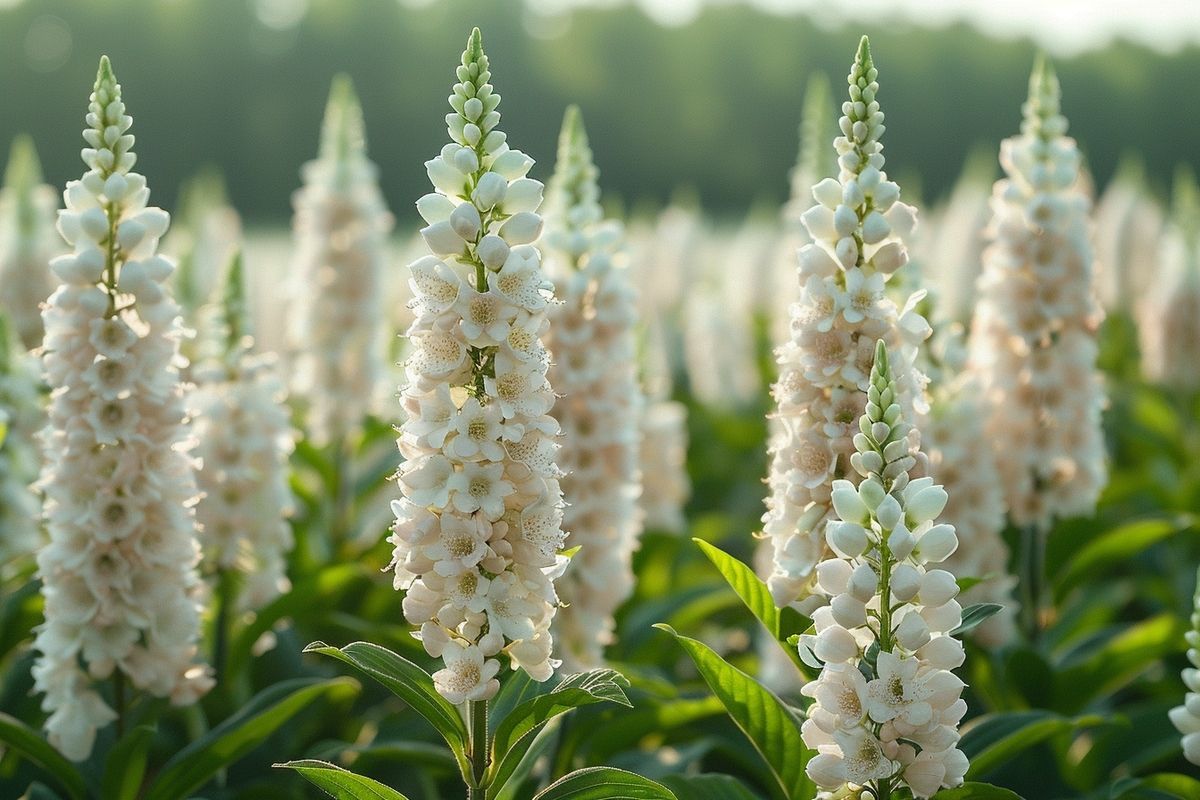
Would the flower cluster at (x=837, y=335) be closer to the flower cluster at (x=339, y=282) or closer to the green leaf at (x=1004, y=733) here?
the green leaf at (x=1004, y=733)

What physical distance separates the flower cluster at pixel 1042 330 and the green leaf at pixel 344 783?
2917 millimetres

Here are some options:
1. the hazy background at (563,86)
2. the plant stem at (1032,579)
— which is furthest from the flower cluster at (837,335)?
the hazy background at (563,86)

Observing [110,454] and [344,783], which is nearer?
[344,783]

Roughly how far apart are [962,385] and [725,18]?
195 feet

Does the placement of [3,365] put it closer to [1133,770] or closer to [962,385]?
[962,385]

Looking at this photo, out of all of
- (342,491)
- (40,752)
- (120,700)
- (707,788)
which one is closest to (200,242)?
(342,491)

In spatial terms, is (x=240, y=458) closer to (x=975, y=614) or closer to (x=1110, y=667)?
(x=975, y=614)

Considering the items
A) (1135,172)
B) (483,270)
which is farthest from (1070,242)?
(1135,172)

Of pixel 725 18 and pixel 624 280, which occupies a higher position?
pixel 725 18

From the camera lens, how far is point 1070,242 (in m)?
4.74

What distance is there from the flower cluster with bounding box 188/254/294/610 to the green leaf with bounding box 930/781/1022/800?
267 centimetres

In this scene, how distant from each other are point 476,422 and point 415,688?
26.0 inches

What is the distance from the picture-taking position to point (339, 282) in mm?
6375

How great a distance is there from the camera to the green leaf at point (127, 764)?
3.54m
